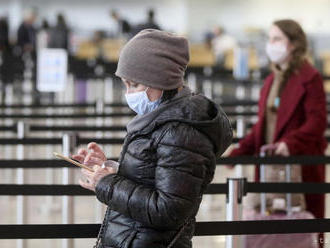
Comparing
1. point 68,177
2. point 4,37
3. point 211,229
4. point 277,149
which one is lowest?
point 68,177

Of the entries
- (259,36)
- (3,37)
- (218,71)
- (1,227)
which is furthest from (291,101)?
(259,36)

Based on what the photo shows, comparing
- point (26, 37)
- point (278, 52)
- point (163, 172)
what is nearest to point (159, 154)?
point (163, 172)

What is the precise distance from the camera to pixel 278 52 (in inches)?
196

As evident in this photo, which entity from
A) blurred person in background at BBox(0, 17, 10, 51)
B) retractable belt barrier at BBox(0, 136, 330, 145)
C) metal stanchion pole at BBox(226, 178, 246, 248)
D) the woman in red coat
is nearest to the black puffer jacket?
metal stanchion pole at BBox(226, 178, 246, 248)

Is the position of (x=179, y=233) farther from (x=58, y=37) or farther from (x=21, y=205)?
(x=58, y=37)

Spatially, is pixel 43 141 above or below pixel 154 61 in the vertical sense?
below

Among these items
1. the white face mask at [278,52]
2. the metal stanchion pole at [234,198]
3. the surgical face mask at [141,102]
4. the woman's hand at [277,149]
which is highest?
the white face mask at [278,52]

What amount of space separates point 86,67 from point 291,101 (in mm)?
10826

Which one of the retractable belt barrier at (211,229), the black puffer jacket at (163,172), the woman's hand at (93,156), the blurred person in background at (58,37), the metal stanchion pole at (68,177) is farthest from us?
the blurred person in background at (58,37)

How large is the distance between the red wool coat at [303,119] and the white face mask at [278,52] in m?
0.13

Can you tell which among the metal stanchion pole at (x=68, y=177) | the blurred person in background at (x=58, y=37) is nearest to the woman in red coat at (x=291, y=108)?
the metal stanchion pole at (x=68, y=177)

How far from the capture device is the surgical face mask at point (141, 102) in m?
2.75

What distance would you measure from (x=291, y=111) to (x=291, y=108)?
0.02 meters

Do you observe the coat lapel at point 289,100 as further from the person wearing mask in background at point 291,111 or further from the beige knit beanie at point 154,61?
the beige knit beanie at point 154,61
